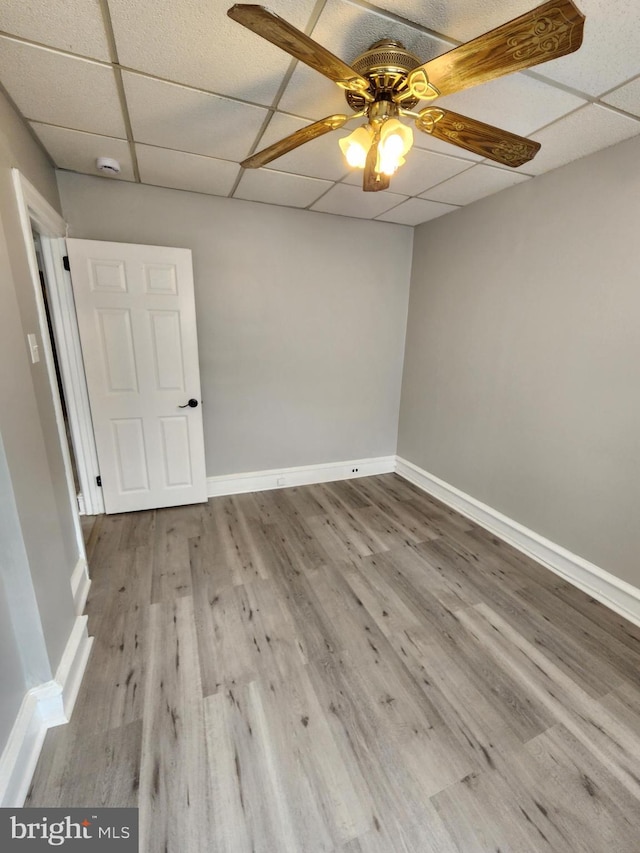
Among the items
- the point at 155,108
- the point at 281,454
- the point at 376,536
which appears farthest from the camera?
the point at 281,454

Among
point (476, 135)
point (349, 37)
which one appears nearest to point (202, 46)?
point (349, 37)

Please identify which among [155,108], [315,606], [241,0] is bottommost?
[315,606]

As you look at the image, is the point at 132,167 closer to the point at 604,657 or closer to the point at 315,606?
the point at 315,606

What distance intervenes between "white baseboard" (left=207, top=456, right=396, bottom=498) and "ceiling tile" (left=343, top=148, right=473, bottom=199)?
2.39m

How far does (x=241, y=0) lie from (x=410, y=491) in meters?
3.25

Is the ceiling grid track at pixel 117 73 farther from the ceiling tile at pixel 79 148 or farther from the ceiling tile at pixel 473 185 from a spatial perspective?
the ceiling tile at pixel 473 185

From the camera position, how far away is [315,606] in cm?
193

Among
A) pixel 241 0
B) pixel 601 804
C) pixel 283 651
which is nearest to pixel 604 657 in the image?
pixel 601 804

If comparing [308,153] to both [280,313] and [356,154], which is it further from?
[280,313]

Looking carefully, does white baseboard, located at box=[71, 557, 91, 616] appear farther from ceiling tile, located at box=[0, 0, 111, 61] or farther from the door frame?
ceiling tile, located at box=[0, 0, 111, 61]

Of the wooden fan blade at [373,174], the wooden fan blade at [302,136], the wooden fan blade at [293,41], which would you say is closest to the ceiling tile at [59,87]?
the wooden fan blade at [302,136]

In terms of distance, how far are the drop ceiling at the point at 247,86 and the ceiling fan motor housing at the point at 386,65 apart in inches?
2.4

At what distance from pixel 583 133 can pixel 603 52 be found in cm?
60

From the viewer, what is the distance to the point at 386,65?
114 cm
